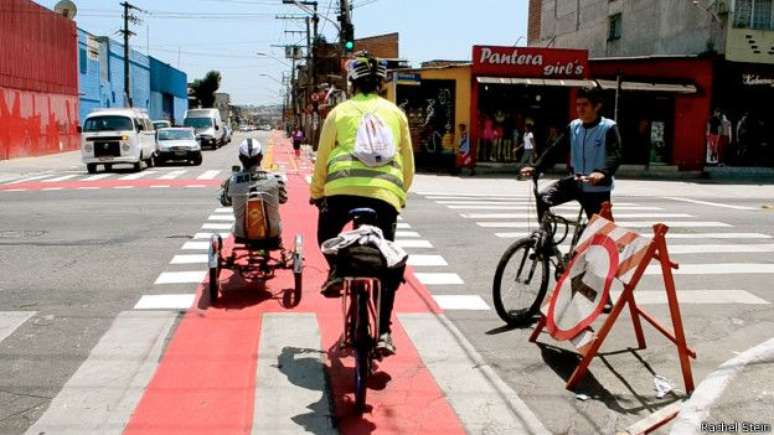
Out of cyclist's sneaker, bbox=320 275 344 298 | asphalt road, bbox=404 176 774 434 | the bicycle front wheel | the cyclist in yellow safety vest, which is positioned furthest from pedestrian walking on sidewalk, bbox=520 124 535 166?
cyclist's sneaker, bbox=320 275 344 298

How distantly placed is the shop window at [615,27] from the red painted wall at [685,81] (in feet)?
23.7

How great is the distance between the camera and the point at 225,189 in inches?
278

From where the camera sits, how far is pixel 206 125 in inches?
1941

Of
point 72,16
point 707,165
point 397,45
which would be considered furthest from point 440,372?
point 397,45

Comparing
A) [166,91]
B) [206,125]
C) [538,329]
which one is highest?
[166,91]

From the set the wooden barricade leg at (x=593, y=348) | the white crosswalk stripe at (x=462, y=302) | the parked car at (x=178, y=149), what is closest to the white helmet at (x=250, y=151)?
the white crosswalk stripe at (x=462, y=302)

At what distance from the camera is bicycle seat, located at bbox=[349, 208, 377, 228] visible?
4.42m

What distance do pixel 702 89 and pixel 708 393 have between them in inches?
997

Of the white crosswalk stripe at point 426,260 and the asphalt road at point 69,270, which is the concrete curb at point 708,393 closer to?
the asphalt road at point 69,270

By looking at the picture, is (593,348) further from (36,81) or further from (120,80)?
(120,80)

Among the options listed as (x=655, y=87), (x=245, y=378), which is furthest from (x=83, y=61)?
(x=245, y=378)

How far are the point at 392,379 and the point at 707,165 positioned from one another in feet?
85.0

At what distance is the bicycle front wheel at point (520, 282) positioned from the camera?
604 centimetres

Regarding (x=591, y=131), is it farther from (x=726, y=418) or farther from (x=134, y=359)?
(x=134, y=359)
